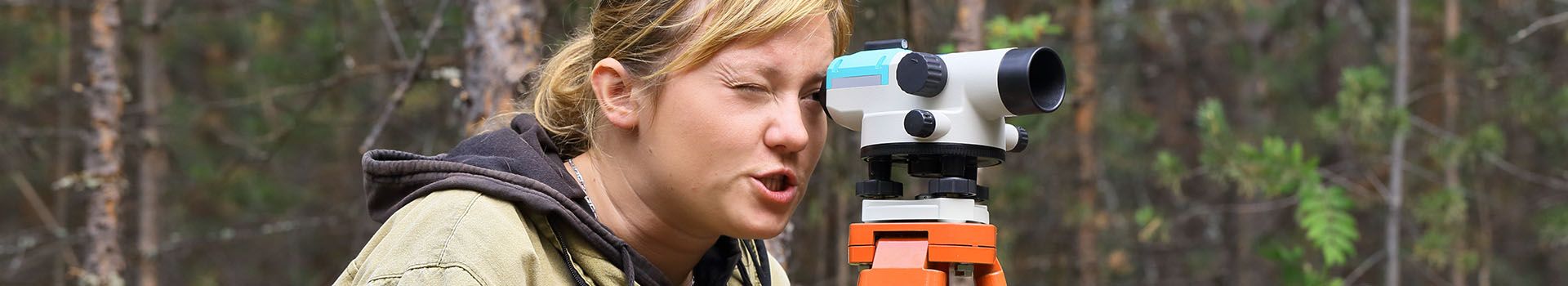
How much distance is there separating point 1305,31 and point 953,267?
34.1ft

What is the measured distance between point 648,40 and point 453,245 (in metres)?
0.51

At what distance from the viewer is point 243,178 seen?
10852 mm

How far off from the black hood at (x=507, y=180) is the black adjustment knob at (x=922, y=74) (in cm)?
54

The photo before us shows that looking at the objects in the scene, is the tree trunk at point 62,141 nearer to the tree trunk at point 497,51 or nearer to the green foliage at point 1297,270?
the tree trunk at point 497,51

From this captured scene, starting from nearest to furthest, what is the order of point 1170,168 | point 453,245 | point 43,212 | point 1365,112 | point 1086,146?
point 453,245 → point 1365,112 → point 1170,168 → point 43,212 → point 1086,146

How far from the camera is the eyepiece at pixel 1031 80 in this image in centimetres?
189

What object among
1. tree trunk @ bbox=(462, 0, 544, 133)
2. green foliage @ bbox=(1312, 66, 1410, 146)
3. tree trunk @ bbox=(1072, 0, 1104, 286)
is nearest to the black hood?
tree trunk @ bbox=(462, 0, 544, 133)

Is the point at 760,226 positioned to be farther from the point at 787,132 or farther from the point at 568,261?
the point at 568,261

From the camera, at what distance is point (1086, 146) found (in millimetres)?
9656

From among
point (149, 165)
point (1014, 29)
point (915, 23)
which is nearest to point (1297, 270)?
point (1014, 29)

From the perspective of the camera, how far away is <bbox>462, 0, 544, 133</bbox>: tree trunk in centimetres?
366

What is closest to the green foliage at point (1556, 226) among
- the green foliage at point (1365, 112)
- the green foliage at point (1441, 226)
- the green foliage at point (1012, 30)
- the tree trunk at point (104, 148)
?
the green foliage at point (1441, 226)

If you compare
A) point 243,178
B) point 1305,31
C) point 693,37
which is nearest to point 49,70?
point 243,178

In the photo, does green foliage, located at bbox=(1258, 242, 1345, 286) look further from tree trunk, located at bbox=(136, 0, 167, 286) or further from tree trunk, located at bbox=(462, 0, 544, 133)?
tree trunk, located at bbox=(136, 0, 167, 286)
